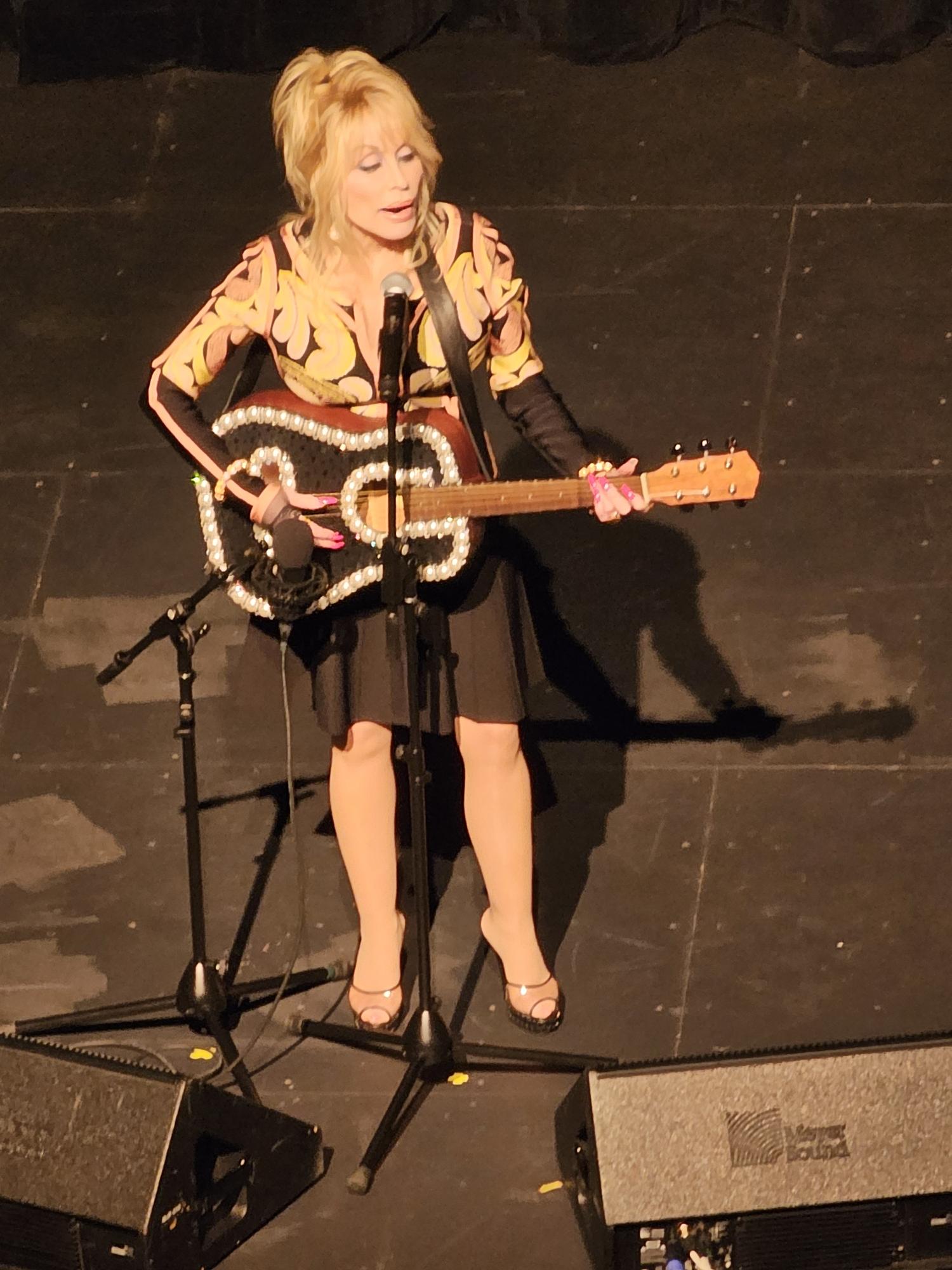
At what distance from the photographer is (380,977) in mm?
4082

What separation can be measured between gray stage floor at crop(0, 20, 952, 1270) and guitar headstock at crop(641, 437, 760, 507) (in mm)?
1280

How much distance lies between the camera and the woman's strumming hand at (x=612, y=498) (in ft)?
11.2

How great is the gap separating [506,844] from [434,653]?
51 centimetres

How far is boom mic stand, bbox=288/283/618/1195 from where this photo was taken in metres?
3.32

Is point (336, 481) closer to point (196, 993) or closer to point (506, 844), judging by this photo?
point (506, 844)

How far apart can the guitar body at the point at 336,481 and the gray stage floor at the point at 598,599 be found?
1126 millimetres

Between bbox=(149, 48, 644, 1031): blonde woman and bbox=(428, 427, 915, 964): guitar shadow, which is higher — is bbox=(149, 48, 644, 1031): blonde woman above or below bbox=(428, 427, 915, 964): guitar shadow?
above

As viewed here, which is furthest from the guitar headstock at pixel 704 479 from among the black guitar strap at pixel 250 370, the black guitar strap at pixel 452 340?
the black guitar strap at pixel 250 370

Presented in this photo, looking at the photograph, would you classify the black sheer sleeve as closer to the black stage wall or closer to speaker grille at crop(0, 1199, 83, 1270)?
speaker grille at crop(0, 1199, 83, 1270)

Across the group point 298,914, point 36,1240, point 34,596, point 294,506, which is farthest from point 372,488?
point 34,596

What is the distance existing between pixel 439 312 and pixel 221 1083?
70.1 inches

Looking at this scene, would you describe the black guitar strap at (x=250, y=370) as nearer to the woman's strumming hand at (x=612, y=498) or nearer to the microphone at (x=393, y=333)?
the microphone at (x=393, y=333)

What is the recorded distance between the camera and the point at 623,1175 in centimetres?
321

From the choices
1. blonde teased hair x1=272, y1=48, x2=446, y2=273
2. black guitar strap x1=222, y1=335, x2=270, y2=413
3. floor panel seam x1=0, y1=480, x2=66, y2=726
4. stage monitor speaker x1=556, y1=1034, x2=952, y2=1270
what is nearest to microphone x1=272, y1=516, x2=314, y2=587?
black guitar strap x1=222, y1=335, x2=270, y2=413
